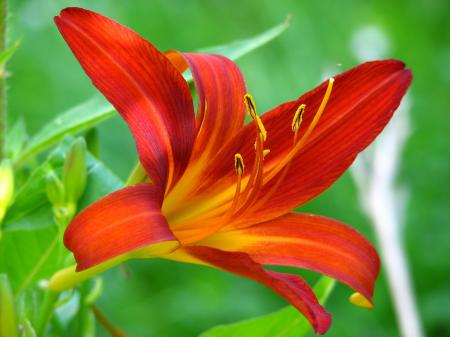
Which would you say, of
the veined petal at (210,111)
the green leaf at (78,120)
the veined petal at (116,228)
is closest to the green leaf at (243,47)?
the green leaf at (78,120)

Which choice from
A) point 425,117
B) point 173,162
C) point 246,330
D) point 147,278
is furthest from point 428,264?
point 173,162

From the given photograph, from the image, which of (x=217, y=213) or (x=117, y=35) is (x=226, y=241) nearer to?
(x=217, y=213)

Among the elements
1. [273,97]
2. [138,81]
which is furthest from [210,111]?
[273,97]

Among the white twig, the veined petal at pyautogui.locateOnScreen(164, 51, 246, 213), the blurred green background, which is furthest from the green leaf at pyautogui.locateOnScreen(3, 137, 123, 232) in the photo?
the blurred green background

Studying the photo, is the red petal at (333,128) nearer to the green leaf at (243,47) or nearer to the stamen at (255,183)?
the stamen at (255,183)

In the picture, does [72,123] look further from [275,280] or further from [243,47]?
[275,280]

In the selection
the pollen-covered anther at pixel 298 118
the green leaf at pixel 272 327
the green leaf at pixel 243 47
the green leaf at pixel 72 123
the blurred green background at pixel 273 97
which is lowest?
the blurred green background at pixel 273 97
